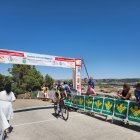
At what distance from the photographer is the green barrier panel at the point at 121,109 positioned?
472 inches

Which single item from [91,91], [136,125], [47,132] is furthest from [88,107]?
[47,132]

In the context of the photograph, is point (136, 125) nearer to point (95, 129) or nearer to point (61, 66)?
point (95, 129)

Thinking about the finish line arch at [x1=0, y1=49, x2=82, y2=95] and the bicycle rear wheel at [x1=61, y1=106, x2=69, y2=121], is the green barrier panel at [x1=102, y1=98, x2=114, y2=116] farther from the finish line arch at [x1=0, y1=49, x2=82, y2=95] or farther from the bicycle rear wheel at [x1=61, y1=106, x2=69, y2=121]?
the finish line arch at [x1=0, y1=49, x2=82, y2=95]

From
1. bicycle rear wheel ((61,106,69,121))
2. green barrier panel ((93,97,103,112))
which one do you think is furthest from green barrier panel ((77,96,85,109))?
bicycle rear wheel ((61,106,69,121))

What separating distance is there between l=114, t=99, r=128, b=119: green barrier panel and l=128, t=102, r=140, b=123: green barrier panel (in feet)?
1.00

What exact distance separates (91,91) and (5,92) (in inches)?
281

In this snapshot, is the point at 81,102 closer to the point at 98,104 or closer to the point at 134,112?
the point at 98,104

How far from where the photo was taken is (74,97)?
57.8 feet

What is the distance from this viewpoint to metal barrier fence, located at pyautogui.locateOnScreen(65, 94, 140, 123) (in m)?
11.5

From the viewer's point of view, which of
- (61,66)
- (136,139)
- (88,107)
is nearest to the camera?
(136,139)

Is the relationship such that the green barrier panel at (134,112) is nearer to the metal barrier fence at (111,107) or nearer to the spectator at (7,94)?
the metal barrier fence at (111,107)

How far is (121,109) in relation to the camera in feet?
40.3

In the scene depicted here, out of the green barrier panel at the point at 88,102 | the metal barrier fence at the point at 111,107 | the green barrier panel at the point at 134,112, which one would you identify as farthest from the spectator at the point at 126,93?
the green barrier panel at the point at 88,102

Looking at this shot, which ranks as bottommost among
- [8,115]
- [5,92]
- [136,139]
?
[136,139]
